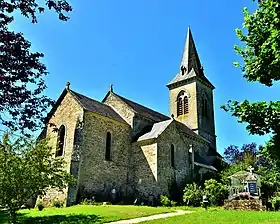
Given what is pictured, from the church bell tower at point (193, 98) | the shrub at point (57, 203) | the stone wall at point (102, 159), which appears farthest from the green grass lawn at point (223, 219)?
the church bell tower at point (193, 98)

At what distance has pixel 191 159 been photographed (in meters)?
34.4

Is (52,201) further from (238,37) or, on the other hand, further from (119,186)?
(238,37)

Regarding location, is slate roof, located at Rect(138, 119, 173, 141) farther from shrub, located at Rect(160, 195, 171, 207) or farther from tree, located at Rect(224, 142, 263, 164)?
tree, located at Rect(224, 142, 263, 164)

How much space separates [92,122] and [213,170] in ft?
53.6

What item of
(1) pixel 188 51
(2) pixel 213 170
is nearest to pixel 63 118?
(2) pixel 213 170

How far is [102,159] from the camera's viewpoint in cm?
2869

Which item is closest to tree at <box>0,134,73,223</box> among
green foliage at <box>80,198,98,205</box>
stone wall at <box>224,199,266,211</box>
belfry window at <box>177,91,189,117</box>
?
green foliage at <box>80,198,98,205</box>

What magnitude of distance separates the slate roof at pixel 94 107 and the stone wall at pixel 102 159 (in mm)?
562

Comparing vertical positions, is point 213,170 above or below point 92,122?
below

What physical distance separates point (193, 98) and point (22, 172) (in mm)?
31537

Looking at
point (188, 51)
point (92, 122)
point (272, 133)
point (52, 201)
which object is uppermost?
point (188, 51)

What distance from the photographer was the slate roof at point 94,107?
29.0m

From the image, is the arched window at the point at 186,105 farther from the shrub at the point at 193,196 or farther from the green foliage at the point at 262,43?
the green foliage at the point at 262,43

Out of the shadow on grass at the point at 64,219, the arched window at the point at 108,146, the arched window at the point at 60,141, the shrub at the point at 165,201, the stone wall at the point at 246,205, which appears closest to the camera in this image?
the shadow on grass at the point at 64,219
